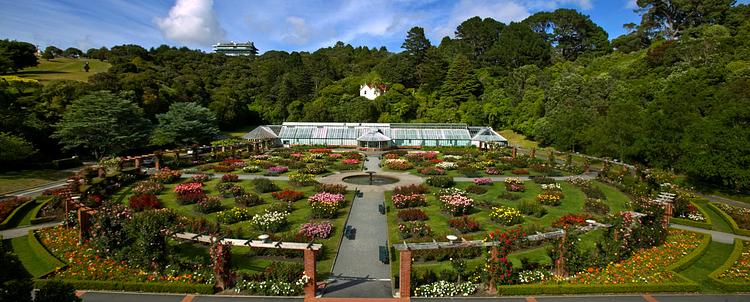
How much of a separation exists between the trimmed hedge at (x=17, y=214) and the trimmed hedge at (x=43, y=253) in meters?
3.28

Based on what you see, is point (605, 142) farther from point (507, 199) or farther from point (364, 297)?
point (364, 297)

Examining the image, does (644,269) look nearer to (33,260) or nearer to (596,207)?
(596,207)

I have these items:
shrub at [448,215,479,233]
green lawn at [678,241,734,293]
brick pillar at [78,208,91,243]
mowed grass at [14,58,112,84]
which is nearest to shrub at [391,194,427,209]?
shrub at [448,215,479,233]

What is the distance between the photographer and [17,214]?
19375mm

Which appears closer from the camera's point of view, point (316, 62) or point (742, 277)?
point (742, 277)

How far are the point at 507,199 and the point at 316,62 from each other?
72886 millimetres

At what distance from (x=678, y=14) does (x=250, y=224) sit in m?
90.0

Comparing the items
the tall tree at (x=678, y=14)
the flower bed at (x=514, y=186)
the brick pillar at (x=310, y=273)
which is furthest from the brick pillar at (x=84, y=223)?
the tall tree at (x=678, y=14)

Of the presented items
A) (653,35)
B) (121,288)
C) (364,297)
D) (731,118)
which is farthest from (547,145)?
(121,288)

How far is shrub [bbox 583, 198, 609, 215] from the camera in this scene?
21797mm

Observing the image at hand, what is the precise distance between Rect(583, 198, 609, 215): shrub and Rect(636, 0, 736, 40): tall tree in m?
67.6

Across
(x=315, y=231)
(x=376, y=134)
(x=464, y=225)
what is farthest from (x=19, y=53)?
(x=464, y=225)

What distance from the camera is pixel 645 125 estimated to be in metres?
33.0

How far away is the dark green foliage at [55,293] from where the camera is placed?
7594 millimetres
